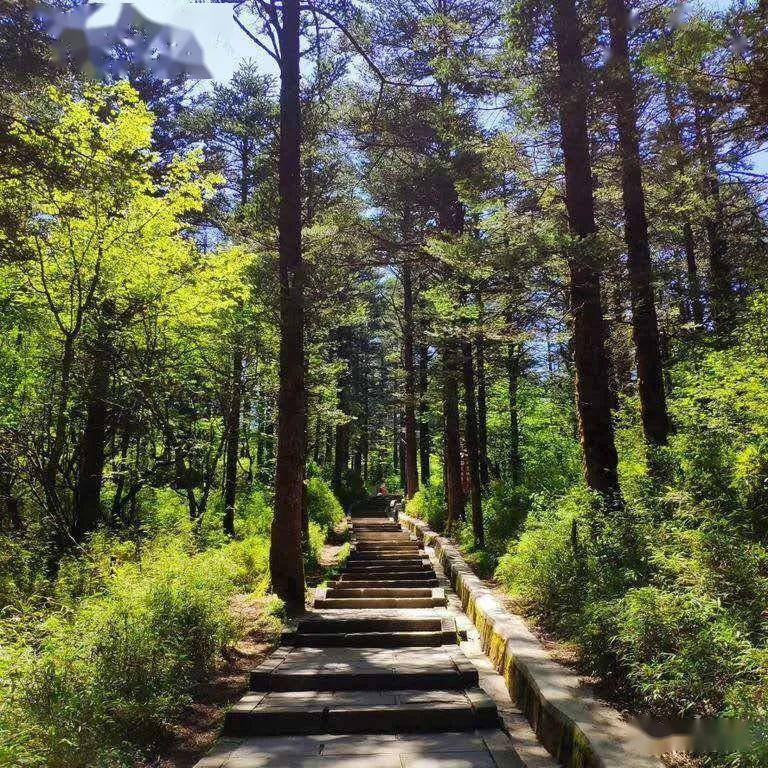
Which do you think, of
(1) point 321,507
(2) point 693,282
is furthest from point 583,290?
(1) point 321,507

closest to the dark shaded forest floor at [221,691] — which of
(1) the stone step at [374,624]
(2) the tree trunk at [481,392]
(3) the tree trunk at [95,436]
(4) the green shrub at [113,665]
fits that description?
(4) the green shrub at [113,665]

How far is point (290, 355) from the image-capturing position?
9.12m

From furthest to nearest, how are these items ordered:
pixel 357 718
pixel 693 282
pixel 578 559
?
pixel 693 282 → pixel 578 559 → pixel 357 718

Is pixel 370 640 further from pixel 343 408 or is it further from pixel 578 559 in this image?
pixel 343 408

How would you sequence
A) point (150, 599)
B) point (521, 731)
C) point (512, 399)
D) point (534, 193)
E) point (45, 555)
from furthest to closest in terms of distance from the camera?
point (512, 399)
point (534, 193)
point (45, 555)
point (150, 599)
point (521, 731)

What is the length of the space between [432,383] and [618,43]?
8872mm

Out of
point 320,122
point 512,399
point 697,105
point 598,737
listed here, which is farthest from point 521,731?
point 512,399

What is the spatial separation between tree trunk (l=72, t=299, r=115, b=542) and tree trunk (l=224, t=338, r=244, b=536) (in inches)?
128

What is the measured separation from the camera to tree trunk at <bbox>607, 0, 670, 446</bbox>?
8.44m

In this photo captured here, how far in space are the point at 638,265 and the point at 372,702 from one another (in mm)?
7500

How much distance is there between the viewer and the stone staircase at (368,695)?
445 centimetres

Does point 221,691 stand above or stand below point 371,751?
below

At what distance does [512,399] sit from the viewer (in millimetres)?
19922

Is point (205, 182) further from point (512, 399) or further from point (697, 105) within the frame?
point (512, 399)
